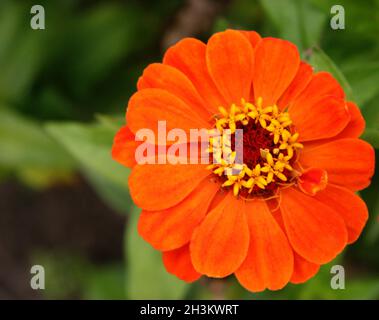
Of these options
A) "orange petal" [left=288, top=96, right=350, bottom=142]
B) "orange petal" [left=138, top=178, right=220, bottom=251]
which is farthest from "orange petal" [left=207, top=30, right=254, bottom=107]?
"orange petal" [left=138, top=178, right=220, bottom=251]

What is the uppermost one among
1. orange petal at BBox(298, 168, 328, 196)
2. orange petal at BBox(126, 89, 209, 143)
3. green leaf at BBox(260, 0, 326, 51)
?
green leaf at BBox(260, 0, 326, 51)

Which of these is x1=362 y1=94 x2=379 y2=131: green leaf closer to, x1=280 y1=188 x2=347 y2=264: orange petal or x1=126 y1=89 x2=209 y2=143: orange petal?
x1=280 y1=188 x2=347 y2=264: orange petal

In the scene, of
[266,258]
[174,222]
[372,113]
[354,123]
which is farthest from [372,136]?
[174,222]

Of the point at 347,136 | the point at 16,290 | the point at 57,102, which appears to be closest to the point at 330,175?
the point at 347,136

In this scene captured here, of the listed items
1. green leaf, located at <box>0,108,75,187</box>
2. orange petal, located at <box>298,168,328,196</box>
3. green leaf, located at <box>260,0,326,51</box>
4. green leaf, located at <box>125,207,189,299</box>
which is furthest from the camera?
green leaf, located at <box>0,108,75,187</box>

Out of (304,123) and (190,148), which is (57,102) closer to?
(190,148)

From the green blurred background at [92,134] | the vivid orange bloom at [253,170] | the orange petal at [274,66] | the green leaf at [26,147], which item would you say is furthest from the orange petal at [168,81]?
the green leaf at [26,147]
